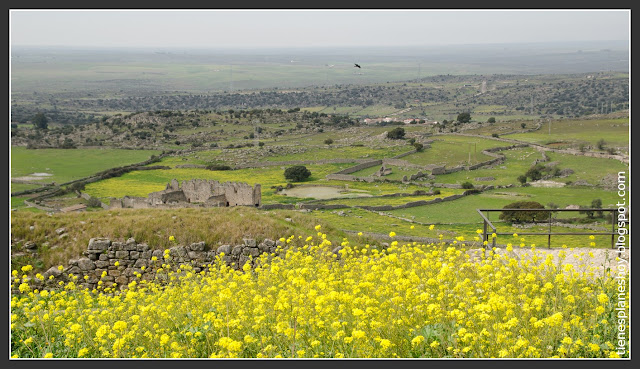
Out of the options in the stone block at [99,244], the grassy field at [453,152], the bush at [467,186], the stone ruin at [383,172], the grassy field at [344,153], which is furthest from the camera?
the grassy field at [344,153]

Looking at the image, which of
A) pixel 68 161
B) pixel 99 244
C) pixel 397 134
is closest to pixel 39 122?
pixel 68 161

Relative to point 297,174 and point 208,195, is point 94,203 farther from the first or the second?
point 297,174

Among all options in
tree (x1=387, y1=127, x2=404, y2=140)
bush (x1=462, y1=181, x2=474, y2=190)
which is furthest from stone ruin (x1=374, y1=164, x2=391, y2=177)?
tree (x1=387, y1=127, x2=404, y2=140)

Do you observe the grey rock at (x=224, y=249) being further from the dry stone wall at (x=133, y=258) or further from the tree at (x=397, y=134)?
the tree at (x=397, y=134)

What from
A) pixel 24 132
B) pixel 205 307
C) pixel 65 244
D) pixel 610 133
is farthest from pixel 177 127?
pixel 205 307

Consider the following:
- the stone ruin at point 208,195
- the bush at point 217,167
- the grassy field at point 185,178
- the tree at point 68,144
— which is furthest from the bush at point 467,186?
the tree at point 68,144

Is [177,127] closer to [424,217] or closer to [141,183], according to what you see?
[141,183]
